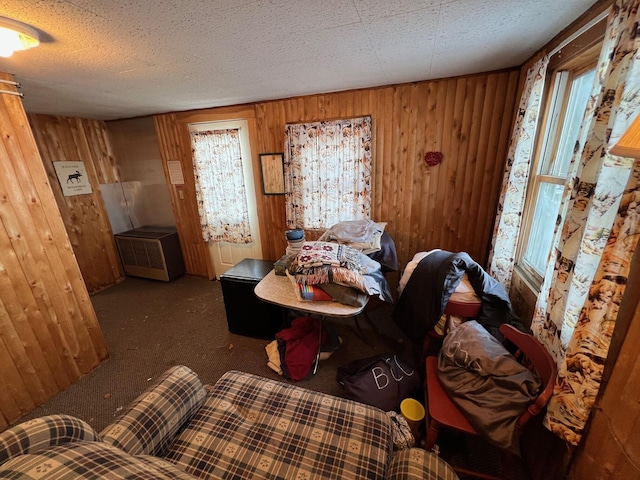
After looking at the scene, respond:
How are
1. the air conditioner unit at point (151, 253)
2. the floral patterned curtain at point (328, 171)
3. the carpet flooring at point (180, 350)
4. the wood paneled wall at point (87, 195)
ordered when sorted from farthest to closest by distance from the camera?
1. the air conditioner unit at point (151, 253)
2. the wood paneled wall at point (87, 195)
3. the floral patterned curtain at point (328, 171)
4. the carpet flooring at point (180, 350)

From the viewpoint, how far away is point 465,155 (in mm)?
2221

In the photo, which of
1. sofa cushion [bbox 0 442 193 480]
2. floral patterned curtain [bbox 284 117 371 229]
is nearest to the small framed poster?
floral patterned curtain [bbox 284 117 371 229]

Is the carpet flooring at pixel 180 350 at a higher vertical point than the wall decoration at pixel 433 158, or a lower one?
lower

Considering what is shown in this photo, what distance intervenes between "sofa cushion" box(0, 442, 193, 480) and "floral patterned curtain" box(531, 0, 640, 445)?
1.34 m

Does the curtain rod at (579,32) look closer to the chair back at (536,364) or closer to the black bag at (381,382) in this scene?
the chair back at (536,364)

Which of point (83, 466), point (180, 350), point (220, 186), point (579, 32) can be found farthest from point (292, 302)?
point (220, 186)

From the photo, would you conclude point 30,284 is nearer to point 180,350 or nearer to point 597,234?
point 180,350

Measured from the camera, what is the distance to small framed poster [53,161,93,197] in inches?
118

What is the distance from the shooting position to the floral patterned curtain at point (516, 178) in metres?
1.53

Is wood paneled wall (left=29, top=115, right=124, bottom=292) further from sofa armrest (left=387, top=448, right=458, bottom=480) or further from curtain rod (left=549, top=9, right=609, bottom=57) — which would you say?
curtain rod (left=549, top=9, right=609, bottom=57)

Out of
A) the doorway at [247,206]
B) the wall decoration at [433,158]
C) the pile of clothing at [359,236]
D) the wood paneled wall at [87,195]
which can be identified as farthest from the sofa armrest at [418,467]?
the wood paneled wall at [87,195]

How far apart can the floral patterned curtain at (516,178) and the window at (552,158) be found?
107 mm

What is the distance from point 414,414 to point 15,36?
8.80ft

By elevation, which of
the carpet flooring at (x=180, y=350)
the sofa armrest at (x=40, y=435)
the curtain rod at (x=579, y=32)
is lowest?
the carpet flooring at (x=180, y=350)
